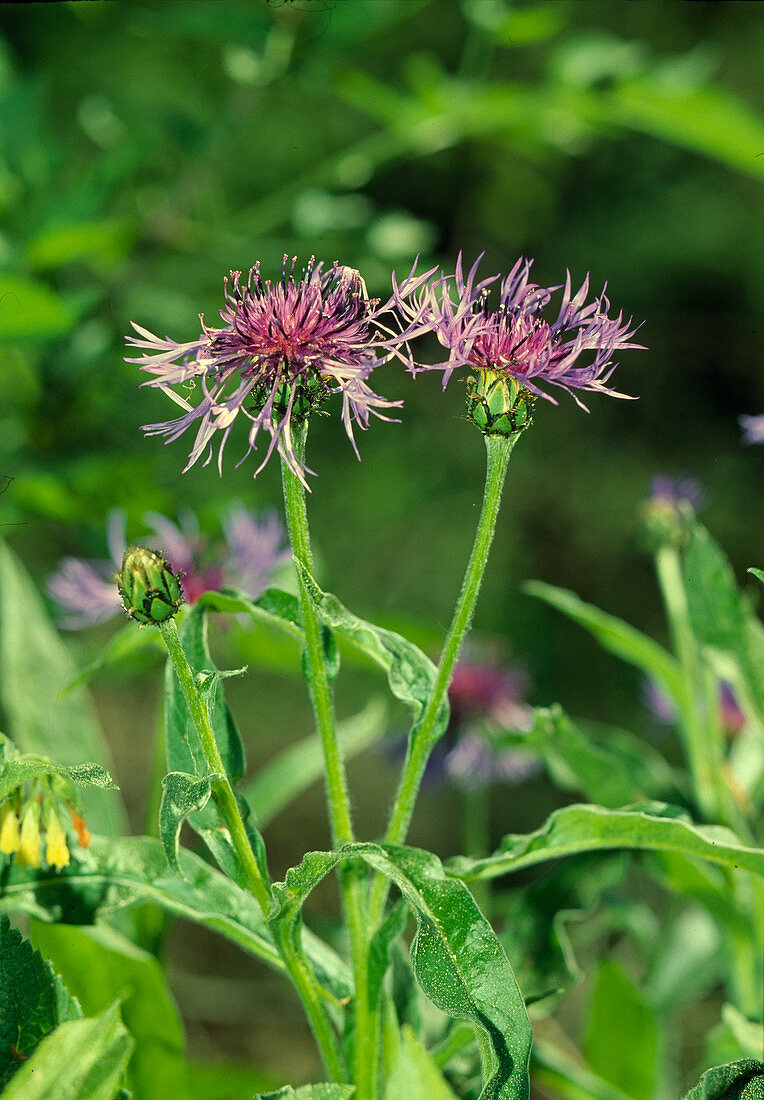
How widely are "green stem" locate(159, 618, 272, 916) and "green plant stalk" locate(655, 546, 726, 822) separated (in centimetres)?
28

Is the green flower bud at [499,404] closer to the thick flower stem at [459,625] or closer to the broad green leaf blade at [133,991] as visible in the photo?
the thick flower stem at [459,625]

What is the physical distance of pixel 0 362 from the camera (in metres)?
0.75

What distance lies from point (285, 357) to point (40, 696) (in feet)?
1.06

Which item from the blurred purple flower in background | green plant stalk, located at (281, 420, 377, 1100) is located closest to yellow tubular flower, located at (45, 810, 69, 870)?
green plant stalk, located at (281, 420, 377, 1100)

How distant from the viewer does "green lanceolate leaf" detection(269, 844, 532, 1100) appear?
11.5 inches

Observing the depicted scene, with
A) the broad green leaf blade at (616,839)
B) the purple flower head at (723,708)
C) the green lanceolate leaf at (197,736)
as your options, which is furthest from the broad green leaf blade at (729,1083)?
the purple flower head at (723,708)

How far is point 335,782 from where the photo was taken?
0.37 m

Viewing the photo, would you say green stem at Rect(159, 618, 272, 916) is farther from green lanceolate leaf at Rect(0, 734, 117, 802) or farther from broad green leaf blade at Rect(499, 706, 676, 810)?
broad green leaf blade at Rect(499, 706, 676, 810)

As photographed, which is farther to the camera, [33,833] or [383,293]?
[383,293]

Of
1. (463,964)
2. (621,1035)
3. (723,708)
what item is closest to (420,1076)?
(463,964)

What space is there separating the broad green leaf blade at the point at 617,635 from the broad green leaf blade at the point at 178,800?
0.26 metres

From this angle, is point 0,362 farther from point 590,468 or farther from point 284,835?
point 590,468

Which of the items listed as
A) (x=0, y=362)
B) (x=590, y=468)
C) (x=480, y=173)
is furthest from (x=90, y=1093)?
(x=480, y=173)

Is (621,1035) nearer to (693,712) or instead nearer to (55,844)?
(693,712)
